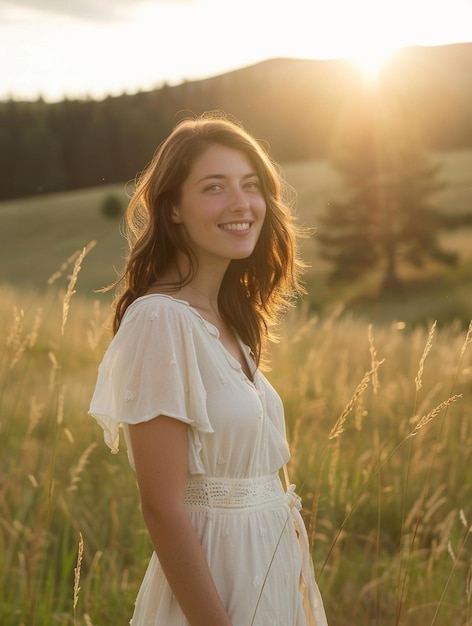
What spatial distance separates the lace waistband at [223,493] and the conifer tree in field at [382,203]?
31232 mm

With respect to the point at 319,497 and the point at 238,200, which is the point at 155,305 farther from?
the point at 319,497

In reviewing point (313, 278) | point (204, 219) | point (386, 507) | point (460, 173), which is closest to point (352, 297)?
point (313, 278)

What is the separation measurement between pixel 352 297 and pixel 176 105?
2441 centimetres

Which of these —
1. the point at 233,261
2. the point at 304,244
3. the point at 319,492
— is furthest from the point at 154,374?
the point at 304,244

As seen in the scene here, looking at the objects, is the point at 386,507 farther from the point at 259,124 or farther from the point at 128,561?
the point at 259,124

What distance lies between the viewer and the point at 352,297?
36.4m

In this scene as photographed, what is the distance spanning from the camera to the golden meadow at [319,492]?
3109 millimetres

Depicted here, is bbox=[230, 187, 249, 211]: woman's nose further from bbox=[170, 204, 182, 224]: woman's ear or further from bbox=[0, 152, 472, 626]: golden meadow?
bbox=[0, 152, 472, 626]: golden meadow

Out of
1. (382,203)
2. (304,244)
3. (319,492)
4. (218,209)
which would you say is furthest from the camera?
(304,244)

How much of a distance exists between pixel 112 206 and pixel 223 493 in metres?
52.2

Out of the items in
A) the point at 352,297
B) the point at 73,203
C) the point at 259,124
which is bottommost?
the point at 352,297

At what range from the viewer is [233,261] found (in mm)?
2754

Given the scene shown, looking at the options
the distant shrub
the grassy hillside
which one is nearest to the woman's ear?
the grassy hillside

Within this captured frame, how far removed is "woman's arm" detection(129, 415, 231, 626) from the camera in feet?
6.48
